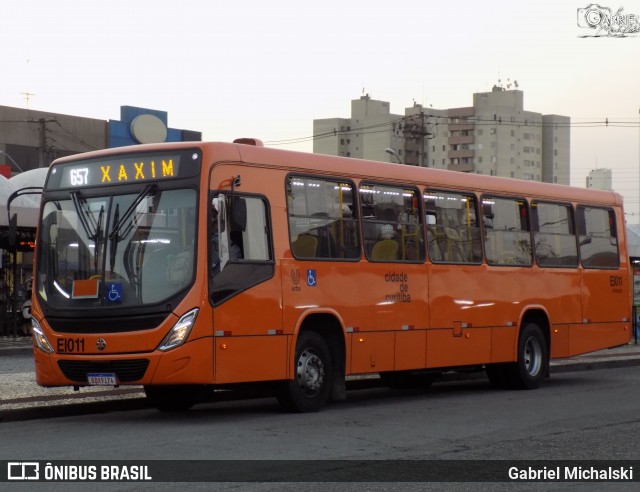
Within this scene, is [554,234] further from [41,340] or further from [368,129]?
[368,129]

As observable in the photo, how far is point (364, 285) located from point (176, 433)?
4463 millimetres

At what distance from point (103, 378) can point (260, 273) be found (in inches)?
87.4

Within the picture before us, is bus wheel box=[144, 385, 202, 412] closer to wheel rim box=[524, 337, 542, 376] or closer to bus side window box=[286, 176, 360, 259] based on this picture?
bus side window box=[286, 176, 360, 259]

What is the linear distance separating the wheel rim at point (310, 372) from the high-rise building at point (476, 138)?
13187 cm

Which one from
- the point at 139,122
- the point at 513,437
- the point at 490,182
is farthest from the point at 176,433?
the point at 139,122

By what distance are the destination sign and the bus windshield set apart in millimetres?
176

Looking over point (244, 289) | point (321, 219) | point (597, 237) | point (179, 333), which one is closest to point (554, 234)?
point (597, 237)

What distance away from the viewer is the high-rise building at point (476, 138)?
15362cm

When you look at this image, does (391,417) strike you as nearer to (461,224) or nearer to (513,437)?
(513,437)

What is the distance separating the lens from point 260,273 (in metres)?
14.6

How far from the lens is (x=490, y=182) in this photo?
771 inches

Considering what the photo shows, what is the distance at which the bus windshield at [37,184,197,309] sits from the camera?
45.3 ft

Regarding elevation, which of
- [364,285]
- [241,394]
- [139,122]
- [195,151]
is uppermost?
[139,122]

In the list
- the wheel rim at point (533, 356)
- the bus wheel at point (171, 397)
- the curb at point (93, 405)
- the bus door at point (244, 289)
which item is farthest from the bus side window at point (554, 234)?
the bus wheel at point (171, 397)
